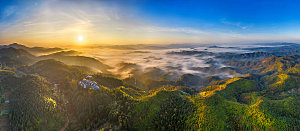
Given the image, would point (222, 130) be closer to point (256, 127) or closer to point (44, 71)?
point (256, 127)

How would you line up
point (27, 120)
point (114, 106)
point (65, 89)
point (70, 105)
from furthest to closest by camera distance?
point (65, 89) → point (70, 105) → point (114, 106) → point (27, 120)

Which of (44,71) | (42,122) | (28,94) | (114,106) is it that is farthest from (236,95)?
(44,71)

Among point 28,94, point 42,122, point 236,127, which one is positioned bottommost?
point 236,127

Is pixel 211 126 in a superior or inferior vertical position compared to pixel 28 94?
inferior

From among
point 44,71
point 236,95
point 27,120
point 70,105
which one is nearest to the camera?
point 27,120

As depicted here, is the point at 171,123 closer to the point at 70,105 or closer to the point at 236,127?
the point at 236,127

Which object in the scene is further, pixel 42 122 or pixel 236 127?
pixel 236 127

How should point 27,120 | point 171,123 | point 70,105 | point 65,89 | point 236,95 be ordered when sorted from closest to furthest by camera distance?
point 27,120 < point 171,123 < point 70,105 < point 65,89 < point 236,95

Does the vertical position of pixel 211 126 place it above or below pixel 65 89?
below

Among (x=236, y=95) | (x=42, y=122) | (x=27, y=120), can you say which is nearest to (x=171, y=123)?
(x=42, y=122)
